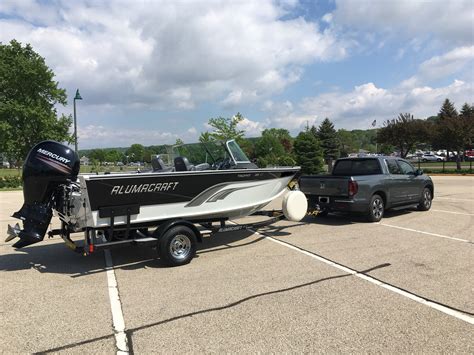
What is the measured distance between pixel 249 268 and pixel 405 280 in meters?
2.19

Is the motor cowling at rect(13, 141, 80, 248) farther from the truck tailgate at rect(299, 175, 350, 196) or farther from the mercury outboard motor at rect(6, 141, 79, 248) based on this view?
the truck tailgate at rect(299, 175, 350, 196)

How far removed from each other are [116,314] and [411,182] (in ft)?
29.8

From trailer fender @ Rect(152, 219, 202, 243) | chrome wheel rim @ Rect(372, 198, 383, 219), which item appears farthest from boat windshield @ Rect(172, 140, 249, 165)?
chrome wheel rim @ Rect(372, 198, 383, 219)

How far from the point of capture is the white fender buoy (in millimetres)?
Result: 7695

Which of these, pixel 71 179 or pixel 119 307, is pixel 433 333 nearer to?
pixel 119 307

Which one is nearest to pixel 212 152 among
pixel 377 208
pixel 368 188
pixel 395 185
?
pixel 368 188

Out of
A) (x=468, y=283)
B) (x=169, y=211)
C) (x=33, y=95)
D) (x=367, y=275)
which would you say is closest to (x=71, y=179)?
(x=169, y=211)

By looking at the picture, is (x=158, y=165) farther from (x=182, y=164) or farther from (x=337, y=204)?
(x=337, y=204)

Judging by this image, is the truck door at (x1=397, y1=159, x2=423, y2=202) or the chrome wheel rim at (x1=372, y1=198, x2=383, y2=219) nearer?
the chrome wheel rim at (x1=372, y1=198, x2=383, y2=219)

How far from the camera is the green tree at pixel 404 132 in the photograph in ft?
111

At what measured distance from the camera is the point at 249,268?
18.9ft

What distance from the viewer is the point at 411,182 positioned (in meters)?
10.6

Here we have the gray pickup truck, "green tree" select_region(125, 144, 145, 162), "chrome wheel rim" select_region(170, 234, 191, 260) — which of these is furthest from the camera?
"green tree" select_region(125, 144, 145, 162)

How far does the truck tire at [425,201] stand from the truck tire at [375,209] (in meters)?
2.17
